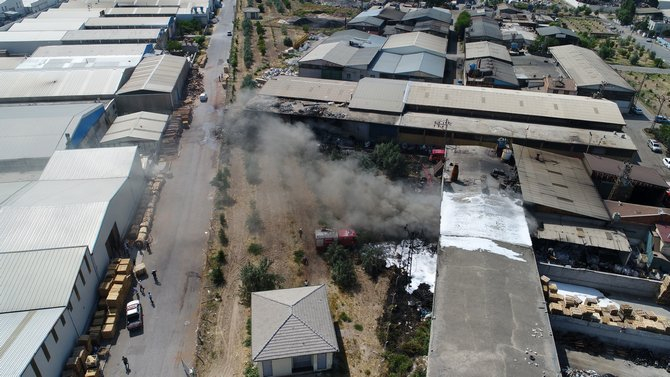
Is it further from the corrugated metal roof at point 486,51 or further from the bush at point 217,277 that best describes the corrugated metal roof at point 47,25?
the bush at point 217,277

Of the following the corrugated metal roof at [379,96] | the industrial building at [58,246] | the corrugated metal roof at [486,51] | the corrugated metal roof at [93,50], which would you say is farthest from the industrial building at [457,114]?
the corrugated metal roof at [93,50]

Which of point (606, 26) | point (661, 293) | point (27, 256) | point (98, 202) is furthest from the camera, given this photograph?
point (606, 26)

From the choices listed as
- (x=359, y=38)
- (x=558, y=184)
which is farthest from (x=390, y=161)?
(x=359, y=38)

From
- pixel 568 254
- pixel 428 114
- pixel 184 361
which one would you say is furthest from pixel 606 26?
pixel 184 361

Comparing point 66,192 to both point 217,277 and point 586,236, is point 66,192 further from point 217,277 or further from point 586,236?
point 586,236

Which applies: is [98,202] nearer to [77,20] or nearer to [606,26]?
[77,20]
